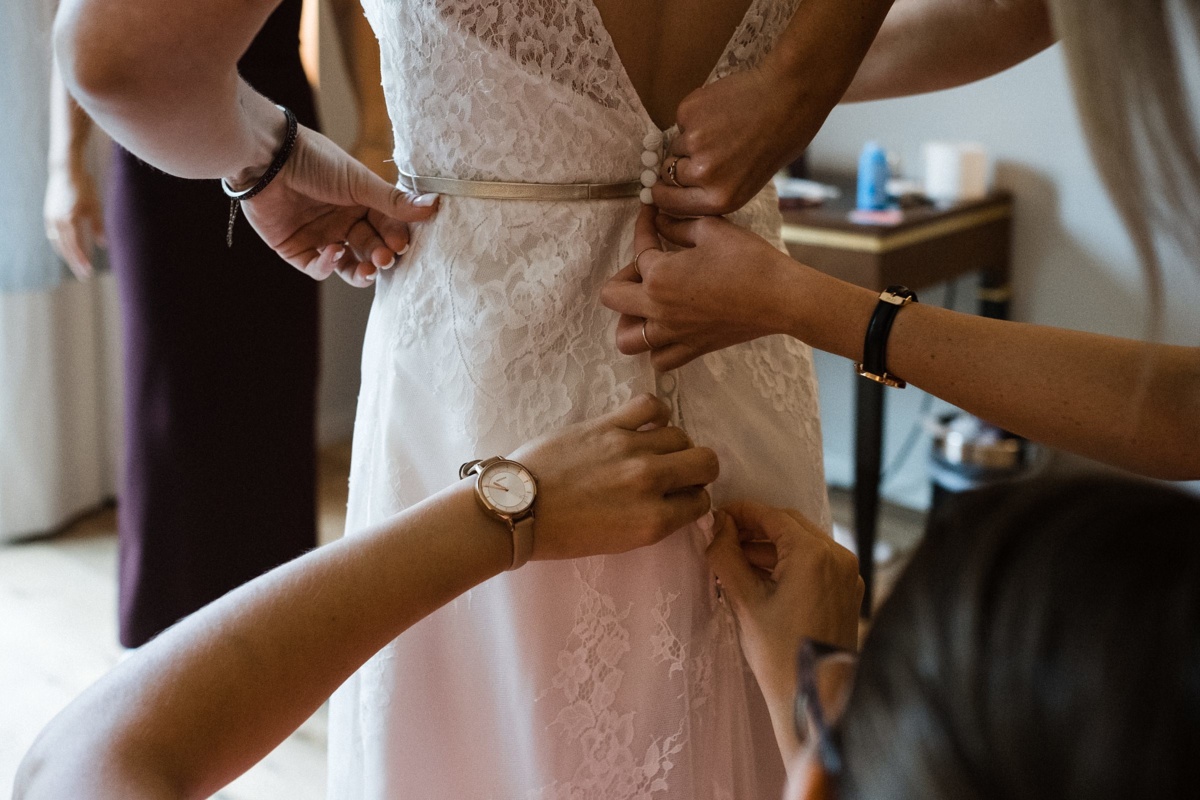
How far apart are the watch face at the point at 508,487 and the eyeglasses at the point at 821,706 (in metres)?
0.25

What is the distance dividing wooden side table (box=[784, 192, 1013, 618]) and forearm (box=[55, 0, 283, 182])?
1592mm

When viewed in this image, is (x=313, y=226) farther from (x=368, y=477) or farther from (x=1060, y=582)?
(x=1060, y=582)

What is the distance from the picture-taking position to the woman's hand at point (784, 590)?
A: 0.84 m

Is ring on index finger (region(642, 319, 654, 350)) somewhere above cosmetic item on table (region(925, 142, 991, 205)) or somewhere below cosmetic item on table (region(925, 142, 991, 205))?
below

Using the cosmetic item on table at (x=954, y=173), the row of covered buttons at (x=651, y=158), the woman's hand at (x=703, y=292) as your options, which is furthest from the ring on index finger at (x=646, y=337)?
the cosmetic item on table at (x=954, y=173)

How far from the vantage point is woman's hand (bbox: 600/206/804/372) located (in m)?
0.86

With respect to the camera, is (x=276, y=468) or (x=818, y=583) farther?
(x=276, y=468)

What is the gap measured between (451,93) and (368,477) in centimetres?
35

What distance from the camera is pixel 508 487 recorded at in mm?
798

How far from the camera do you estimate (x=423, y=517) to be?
30.4 inches

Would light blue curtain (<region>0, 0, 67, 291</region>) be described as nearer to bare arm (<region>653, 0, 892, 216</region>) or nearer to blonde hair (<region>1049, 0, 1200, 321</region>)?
bare arm (<region>653, 0, 892, 216</region>)

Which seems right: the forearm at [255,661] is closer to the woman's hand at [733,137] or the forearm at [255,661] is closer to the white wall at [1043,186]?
the woman's hand at [733,137]

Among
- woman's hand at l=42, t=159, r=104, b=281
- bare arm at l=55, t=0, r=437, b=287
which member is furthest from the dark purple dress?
bare arm at l=55, t=0, r=437, b=287

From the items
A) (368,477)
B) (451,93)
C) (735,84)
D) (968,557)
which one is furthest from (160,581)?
(968,557)
